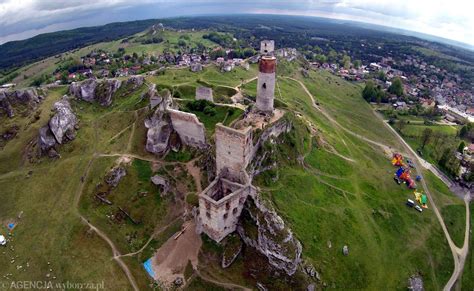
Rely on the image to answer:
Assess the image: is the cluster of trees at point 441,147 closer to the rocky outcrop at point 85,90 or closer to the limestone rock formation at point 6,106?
the rocky outcrop at point 85,90

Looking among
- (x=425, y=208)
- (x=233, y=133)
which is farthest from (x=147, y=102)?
(x=425, y=208)

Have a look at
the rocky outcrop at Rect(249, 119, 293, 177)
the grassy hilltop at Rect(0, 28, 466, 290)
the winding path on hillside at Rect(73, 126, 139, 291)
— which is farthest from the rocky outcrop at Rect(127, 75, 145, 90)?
the rocky outcrop at Rect(249, 119, 293, 177)

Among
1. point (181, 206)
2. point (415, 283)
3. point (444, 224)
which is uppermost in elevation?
point (181, 206)

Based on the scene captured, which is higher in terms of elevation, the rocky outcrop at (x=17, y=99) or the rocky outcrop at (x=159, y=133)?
the rocky outcrop at (x=17, y=99)

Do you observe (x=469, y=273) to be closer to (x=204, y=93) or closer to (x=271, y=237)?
(x=271, y=237)

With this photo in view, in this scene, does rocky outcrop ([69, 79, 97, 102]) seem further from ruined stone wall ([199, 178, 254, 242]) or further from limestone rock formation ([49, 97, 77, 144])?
ruined stone wall ([199, 178, 254, 242])

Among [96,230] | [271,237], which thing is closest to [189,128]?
[96,230]

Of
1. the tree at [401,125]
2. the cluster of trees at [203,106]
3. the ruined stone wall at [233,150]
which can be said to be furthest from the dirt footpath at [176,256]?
the tree at [401,125]
